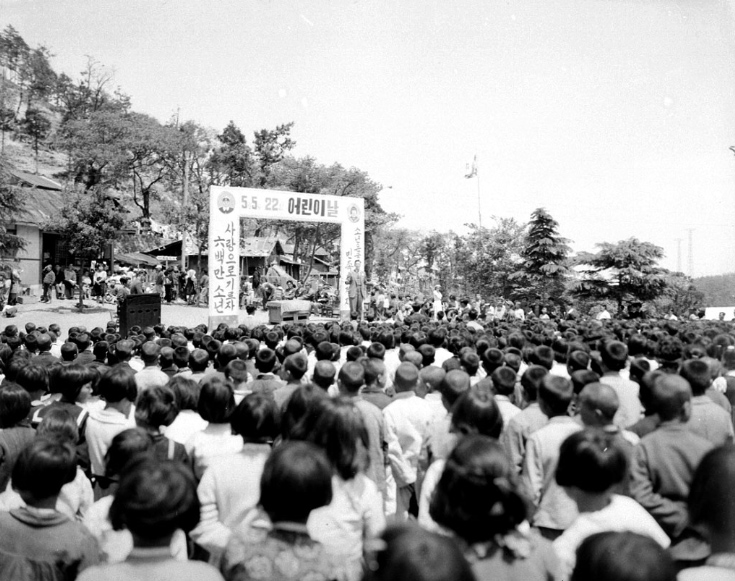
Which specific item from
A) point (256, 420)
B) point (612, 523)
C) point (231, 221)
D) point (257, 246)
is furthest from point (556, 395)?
point (257, 246)

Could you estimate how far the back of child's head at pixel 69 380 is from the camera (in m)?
3.81

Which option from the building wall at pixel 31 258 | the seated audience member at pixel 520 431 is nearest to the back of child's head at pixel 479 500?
the seated audience member at pixel 520 431

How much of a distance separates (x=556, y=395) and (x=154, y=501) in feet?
6.80

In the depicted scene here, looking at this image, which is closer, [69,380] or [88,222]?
[69,380]

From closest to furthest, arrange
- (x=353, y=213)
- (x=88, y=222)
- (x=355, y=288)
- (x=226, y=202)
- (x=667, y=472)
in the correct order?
1. (x=667, y=472)
2. (x=226, y=202)
3. (x=355, y=288)
4. (x=353, y=213)
5. (x=88, y=222)

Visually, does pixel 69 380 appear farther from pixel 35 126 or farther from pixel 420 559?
pixel 35 126

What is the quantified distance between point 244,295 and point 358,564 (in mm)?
21501

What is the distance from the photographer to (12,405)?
125 inches

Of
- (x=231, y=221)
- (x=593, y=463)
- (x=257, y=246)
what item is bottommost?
(x=593, y=463)

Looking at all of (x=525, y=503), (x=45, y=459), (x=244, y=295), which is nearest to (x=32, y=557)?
(x=45, y=459)

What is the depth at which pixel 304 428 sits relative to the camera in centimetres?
252

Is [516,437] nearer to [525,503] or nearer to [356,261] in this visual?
[525,503]

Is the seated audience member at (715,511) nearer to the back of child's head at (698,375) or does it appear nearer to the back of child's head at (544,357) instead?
the back of child's head at (698,375)

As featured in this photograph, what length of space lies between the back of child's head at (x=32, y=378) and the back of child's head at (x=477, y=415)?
9.80ft
